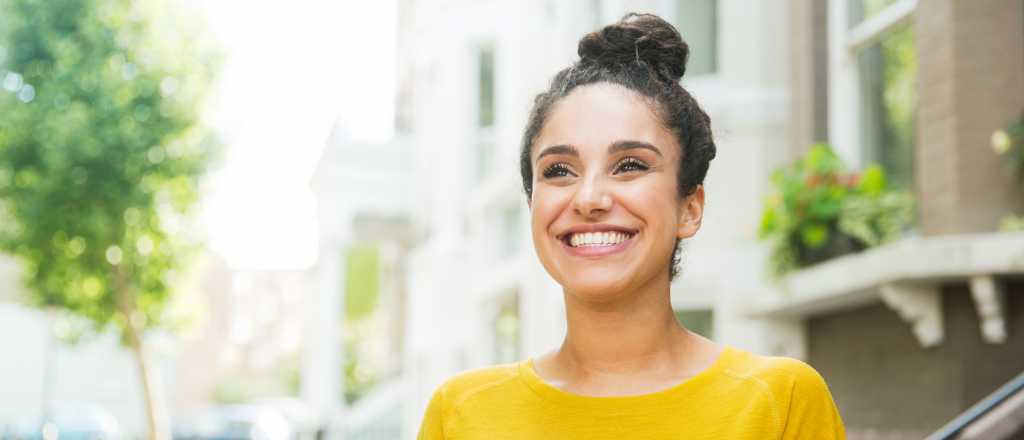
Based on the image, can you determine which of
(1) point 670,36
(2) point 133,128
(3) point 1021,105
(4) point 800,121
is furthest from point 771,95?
(2) point 133,128

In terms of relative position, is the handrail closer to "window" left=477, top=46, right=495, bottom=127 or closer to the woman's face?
the woman's face

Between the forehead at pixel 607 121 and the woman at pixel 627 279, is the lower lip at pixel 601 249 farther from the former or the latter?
the forehead at pixel 607 121

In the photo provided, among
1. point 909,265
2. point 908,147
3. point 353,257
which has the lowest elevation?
point 353,257

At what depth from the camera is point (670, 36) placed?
220 centimetres

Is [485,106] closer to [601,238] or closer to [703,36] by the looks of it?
[703,36]

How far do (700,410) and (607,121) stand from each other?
0.46 m

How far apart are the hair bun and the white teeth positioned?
11.0 inches

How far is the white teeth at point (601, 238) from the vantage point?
6.97 feet

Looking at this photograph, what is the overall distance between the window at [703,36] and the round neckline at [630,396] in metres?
Result: 8.99

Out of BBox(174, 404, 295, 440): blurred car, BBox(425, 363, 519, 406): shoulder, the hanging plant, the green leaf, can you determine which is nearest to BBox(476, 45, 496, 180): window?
BBox(174, 404, 295, 440): blurred car

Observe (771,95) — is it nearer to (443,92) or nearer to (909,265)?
(909,265)

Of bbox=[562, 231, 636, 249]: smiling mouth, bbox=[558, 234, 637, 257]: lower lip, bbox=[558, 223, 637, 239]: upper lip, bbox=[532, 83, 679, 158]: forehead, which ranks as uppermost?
bbox=[532, 83, 679, 158]: forehead

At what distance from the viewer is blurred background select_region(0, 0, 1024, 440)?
705 cm

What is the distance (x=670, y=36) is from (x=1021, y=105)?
536 cm
